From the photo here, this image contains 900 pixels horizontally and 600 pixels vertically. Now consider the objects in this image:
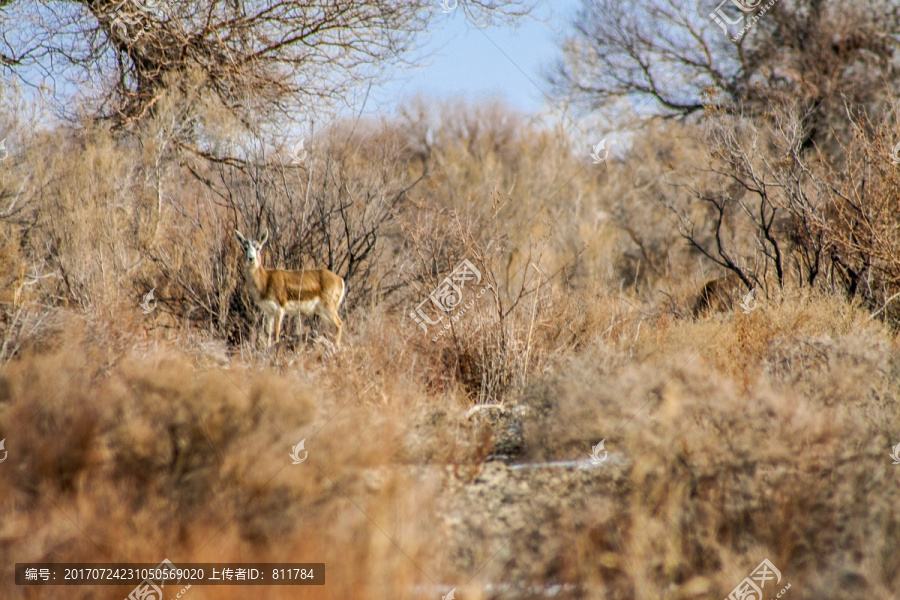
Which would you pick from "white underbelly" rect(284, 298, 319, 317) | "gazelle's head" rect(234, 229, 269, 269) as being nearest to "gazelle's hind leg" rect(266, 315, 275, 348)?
"white underbelly" rect(284, 298, 319, 317)

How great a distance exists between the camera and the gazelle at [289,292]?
7.64m

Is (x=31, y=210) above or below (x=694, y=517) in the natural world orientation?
above

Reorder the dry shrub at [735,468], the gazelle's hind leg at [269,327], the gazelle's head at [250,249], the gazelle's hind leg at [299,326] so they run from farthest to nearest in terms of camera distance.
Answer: the gazelle's hind leg at [269,327]
the gazelle's head at [250,249]
the gazelle's hind leg at [299,326]
the dry shrub at [735,468]

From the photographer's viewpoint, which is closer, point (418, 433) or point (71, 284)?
point (418, 433)

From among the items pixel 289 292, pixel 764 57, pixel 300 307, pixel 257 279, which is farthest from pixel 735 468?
pixel 764 57

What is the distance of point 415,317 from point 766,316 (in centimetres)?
356

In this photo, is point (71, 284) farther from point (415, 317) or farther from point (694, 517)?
point (694, 517)

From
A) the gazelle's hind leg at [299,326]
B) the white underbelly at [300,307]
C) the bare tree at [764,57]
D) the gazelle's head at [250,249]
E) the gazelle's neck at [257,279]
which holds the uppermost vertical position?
the bare tree at [764,57]

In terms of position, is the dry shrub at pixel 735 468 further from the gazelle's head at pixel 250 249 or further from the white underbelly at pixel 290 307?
the gazelle's head at pixel 250 249

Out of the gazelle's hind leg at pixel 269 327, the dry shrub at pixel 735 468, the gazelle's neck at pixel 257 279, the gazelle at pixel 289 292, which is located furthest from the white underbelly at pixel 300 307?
the dry shrub at pixel 735 468

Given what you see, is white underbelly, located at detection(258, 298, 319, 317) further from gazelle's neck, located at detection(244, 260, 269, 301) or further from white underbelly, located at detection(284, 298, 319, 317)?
gazelle's neck, located at detection(244, 260, 269, 301)

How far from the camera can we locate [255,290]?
25.3 ft

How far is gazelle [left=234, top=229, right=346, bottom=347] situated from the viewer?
25.1 feet

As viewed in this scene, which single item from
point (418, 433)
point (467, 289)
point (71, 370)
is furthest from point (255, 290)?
point (418, 433)
